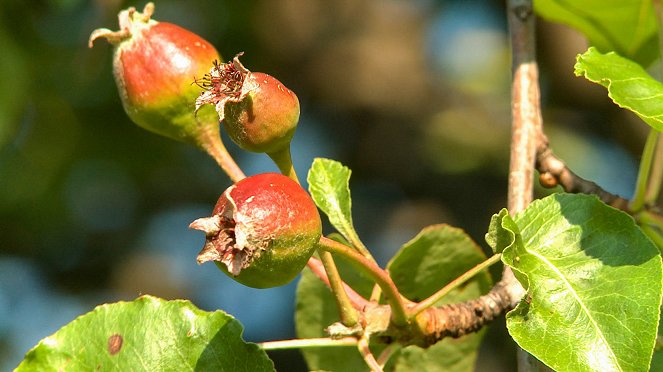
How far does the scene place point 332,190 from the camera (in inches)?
43.8

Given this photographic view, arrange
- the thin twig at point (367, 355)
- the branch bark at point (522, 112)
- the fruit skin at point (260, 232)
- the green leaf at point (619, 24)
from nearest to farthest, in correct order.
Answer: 1. the fruit skin at point (260, 232)
2. the thin twig at point (367, 355)
3. the branch bark at point (522, 112)
4. the green leaf at point (619, 24)

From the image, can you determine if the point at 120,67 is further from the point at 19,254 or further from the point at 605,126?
the point at 605,126

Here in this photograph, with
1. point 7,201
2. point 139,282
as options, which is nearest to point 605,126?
point 139,282

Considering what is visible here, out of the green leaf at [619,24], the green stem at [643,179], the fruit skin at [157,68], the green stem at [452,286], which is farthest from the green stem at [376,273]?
the green leaf at [619,24]

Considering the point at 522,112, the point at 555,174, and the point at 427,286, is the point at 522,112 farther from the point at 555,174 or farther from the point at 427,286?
the point at 427,286

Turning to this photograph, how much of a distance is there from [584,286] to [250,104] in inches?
16.4

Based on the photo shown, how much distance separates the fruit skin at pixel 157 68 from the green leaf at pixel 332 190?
171 millimetres

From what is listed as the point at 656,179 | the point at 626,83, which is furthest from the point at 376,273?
the point at 656,179

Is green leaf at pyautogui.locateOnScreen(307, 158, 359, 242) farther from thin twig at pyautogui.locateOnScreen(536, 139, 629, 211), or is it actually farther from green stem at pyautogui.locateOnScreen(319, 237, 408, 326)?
thin twig at pyautogui.locateOnScreen(536, 139, 629, 211)

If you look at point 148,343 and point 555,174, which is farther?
point 555,174

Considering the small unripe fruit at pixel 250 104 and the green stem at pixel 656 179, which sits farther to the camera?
the green stem at pixel 656 179

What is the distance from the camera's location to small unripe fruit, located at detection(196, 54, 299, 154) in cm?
90

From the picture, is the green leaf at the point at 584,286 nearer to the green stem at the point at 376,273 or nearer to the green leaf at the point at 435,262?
the green stem at the point at 376,273

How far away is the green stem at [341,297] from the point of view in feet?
3.35
